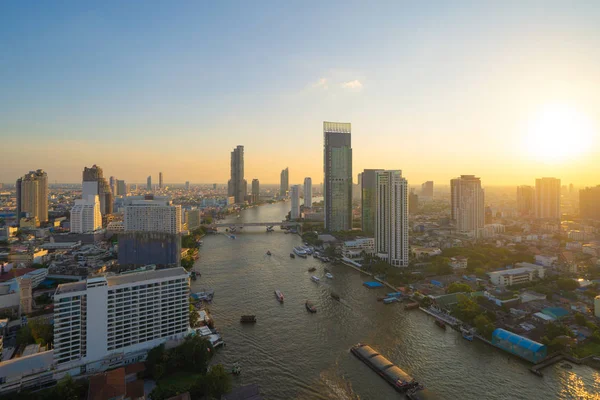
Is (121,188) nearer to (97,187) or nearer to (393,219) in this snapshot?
(97,187)

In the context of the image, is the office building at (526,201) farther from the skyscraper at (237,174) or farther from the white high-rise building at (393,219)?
the skyscraper at (237,174)

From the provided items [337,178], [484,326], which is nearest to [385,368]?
[484,326]

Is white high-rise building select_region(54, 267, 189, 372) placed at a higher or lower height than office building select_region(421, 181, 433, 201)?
A: lower

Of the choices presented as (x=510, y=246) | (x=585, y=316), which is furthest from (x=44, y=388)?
(x=510, y=246)

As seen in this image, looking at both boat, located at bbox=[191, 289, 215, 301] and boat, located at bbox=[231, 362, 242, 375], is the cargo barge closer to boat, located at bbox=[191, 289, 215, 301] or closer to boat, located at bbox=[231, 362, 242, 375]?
boat, located at bbox=[231, 362, 242, 375]

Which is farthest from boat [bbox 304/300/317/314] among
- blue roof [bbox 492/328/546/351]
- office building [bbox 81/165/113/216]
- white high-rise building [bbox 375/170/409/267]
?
office building [bbox 81/165/113/216]

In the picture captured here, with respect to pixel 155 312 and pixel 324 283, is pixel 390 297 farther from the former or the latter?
pixel 155 312

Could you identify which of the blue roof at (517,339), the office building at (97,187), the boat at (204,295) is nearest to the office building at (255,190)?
the office building at (97,187)
